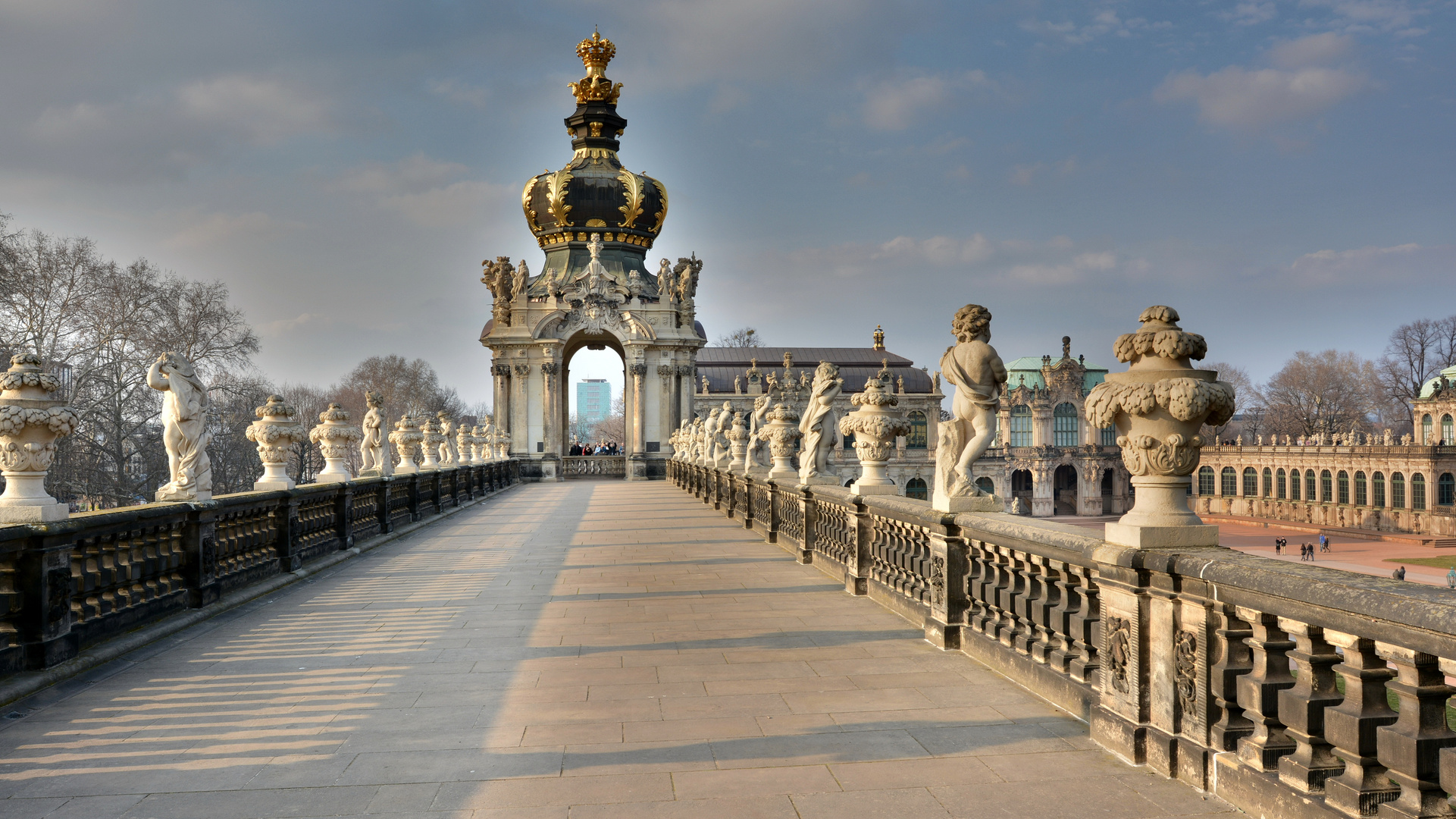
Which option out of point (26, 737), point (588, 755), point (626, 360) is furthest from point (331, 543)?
point (626, 360)

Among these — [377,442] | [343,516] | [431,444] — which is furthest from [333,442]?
[431,444]

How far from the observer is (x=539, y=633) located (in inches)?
290

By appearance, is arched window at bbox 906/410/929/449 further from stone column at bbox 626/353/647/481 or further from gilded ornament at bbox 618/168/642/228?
stone column at bbox 626/353/647/481

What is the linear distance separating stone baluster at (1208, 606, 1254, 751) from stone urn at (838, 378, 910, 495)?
4904 millimetres

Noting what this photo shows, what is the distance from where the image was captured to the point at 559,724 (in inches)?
197

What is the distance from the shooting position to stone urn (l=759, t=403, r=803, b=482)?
13.7m

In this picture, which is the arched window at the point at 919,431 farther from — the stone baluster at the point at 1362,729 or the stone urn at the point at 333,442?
the stone baluster at the point at 1362,729

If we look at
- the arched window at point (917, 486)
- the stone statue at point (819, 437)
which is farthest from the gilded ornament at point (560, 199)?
the arched window at point (917, 486)

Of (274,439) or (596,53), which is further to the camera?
(596,53)

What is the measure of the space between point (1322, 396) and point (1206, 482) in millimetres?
13703

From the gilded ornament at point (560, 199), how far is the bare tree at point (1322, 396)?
64232mm

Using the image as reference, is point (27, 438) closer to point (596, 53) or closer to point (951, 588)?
point (951, 588)

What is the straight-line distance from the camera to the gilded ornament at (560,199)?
151ft

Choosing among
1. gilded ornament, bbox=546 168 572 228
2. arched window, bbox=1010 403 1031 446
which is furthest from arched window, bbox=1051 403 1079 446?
gilded ornament, bbox=546 168 572 228
